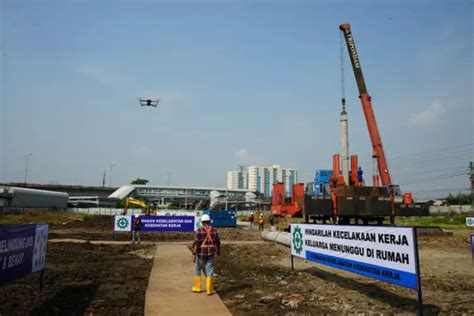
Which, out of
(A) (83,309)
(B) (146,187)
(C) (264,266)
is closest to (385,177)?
(C) (264,266)

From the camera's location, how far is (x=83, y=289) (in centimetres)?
867

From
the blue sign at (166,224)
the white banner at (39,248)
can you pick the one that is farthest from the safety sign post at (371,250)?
the blue sign at (166,224)

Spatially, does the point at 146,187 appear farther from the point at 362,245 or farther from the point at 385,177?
the point at 362,245

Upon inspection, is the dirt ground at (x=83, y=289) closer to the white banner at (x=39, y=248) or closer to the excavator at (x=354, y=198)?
the white banner at (x=39, y=248)

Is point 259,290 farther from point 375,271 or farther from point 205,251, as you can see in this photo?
point 375,271

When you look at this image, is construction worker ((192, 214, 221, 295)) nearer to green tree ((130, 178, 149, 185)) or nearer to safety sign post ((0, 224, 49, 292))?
safety sign post ((0, 224, 49, 292))

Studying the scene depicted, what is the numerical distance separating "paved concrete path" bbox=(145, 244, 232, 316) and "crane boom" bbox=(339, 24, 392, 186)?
1767 centimetres

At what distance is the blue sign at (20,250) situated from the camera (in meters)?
6.41

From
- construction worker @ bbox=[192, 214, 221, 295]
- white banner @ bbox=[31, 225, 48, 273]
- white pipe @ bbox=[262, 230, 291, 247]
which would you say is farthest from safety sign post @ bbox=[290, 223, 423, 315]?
white pipe @ bbox=[262, 230, 291, 247]

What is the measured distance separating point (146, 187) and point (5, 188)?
2710 inches

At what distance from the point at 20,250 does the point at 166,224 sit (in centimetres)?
1680

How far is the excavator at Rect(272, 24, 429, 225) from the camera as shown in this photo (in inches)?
848

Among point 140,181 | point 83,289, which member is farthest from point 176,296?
point 140,181

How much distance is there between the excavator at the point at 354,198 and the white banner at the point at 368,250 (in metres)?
11.8
